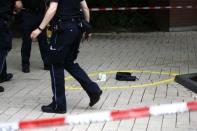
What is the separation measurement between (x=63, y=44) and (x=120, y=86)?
217cm

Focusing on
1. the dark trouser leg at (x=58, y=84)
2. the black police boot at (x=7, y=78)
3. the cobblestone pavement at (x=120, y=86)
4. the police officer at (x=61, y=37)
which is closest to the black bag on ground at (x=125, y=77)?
the cobblestone pavement at (x=120, y=86)

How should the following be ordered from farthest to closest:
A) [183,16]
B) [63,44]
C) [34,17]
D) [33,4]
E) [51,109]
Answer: [183,16], [34,17], [33,4], [51,109], [63,44]

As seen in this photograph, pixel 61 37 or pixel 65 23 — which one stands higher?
pixel 65 23

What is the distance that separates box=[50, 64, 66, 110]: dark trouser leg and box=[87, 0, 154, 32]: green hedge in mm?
10614

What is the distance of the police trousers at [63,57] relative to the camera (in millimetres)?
6348

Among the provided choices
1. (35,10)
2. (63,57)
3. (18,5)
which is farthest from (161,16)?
(63,57)

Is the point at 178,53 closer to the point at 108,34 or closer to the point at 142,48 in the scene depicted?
the point at 142,48

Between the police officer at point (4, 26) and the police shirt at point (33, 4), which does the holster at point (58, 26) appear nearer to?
the police officer at point (4, 26)

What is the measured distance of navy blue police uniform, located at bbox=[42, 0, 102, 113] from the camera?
20.8 feet

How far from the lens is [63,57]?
6.39 metres

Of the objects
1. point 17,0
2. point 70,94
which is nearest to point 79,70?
point 70,94

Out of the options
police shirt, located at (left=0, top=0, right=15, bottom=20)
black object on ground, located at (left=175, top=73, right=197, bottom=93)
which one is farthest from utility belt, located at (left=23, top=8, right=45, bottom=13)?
black object on ground, located at (left=175, top=73, right=197, bottom=93)

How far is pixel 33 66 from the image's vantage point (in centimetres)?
1022

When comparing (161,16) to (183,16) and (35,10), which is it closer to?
(183,16)
